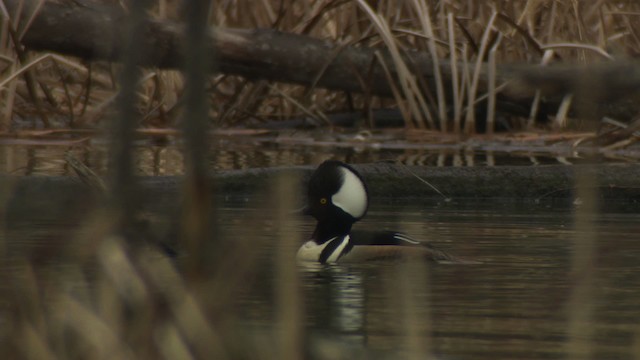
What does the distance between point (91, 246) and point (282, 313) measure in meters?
0.31

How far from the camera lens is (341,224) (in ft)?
21.5

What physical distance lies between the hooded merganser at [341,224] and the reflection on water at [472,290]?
4.8 inches

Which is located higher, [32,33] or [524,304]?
[32,33]

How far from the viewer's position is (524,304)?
4.36 m

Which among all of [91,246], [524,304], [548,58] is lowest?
[524,304]

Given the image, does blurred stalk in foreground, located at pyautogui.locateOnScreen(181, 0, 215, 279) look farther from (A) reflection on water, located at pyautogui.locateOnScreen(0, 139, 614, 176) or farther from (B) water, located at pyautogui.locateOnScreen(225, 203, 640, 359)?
(A) reflection on water, located at pyautogui.locateOnScreen(0, 139, 614, 176)

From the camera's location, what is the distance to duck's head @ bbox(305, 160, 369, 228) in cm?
649

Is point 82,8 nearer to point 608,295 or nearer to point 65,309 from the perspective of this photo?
point 608,295

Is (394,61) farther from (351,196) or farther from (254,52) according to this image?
(351,196)

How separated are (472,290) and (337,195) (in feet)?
6.16

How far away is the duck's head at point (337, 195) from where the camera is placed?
6492 mm

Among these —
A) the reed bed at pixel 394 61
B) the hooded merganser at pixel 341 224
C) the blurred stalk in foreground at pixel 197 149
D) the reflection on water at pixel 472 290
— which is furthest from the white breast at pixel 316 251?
the blurred stalk in foreground at pixel 197 149

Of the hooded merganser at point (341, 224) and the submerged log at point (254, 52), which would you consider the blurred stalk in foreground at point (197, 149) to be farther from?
the submerged log at point (254, 52)

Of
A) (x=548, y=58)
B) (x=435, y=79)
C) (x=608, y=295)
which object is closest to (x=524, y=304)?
(x=608, y=295)
